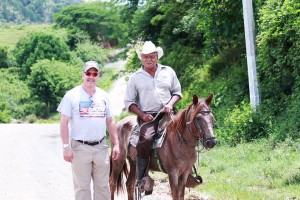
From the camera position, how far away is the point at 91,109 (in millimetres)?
7512

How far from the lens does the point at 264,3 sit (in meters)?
17.3

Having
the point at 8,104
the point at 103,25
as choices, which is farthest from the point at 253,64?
the point at 103,25

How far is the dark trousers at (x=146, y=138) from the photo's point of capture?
8.60 meters

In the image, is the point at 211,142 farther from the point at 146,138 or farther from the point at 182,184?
the point at 146,138

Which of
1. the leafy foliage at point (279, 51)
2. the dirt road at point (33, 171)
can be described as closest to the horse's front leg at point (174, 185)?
the dirt road at point (33, 171)

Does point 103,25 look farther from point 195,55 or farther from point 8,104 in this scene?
point 195,55

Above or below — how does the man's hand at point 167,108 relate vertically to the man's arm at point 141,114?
above

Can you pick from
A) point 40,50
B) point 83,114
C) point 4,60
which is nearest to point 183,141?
point 83,114

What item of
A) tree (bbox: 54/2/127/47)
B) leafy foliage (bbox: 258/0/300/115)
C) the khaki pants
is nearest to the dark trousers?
the khaki pants

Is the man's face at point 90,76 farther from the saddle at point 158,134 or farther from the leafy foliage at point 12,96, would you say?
the leafy foliage at point 12,96

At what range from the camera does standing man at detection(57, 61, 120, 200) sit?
745 cm

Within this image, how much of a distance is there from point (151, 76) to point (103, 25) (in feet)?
258

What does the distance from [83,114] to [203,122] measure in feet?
5.22

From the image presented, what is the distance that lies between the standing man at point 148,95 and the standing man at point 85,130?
106 cm
